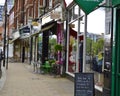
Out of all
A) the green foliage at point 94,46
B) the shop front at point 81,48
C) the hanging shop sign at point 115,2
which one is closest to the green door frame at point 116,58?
the hanging shop sign at point 115,2

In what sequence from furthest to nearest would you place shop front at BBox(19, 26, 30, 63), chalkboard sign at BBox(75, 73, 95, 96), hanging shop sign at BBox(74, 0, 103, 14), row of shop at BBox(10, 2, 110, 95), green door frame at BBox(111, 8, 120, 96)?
shop front at BBox(19, 26, 30, 63), row of shop at BBox(10, 2, 110, 95), green door frame at BBox(111, 8, 120, 96), chalkboard sign at BBox(75, 73, 95, 96), hanging shop sign at BBox(74, 0, 103, 14)

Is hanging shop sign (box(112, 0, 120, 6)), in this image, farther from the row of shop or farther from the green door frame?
the row of shop

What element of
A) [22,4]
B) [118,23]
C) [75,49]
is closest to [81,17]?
[75,49]

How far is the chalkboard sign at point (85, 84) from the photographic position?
10.2 m

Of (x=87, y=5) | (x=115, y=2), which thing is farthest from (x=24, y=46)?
(x=87, y=5)

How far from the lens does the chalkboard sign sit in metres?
10.2

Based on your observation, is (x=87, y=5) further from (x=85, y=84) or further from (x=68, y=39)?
(x=68, y=39)

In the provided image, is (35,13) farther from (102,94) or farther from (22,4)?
(102,94)

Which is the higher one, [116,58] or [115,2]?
[115,2]

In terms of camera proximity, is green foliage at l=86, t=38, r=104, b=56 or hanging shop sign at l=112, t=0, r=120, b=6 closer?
hanging shop sign at l=112, t=0, r=120, b=6

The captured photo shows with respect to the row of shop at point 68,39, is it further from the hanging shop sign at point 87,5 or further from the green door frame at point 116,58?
the hanging shop sign at point 87,5

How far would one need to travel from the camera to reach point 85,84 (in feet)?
33.6

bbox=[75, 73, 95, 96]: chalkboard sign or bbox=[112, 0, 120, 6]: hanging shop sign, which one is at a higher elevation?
bbox=[112, 0, 120, 6]: hanging shop sign

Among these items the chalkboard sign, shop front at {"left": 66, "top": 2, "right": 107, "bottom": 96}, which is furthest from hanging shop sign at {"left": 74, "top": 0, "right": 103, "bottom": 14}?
shop front at {"left": 66, "top": 2, "right": 107, "bottom": 96}
